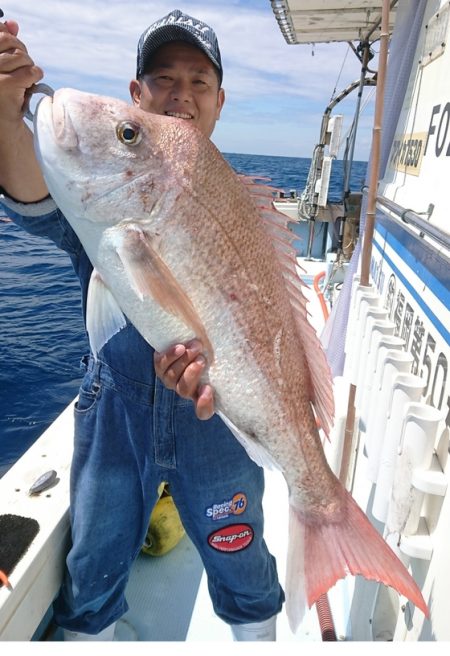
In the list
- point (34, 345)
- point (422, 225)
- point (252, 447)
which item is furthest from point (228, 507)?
point (34, 345)

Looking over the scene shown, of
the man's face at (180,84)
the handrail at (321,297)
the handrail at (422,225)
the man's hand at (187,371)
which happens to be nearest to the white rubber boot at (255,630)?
the man's hand at (187,371)

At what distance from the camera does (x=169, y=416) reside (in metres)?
1.71

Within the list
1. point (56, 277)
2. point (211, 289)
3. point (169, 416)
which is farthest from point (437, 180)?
point (56, 277)

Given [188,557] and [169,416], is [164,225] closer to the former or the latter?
[169,416]

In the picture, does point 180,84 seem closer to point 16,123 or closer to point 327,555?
point 16,123

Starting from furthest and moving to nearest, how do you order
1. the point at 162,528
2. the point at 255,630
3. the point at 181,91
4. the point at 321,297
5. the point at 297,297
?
the point at 321,297 → the point at 162,528 → the point at 255,630 → the point at 181,91 → the point at 297,297

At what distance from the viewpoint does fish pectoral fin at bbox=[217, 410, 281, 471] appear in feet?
4.81

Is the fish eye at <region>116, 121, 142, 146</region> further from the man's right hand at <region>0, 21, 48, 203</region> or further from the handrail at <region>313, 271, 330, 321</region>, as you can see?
the handrail at <region>313, 271, 330, 321</region>

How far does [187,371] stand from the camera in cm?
138

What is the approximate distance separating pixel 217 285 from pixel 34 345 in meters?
6.59

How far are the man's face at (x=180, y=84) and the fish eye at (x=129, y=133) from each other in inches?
16.5

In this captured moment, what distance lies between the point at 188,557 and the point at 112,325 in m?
1.81

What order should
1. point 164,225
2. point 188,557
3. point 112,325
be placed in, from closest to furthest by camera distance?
point 164,225 < point 112,325 < point 188,557

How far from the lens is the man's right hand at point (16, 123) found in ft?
4.06
